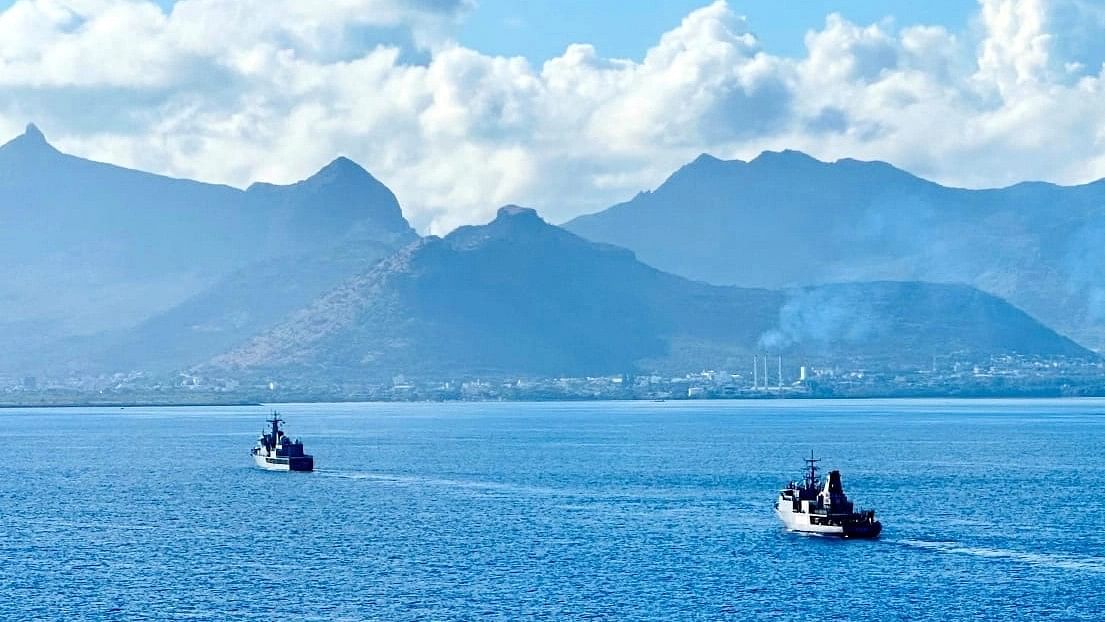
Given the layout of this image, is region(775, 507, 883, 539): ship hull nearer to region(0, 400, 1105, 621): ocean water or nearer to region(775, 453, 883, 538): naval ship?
region(775, 453, 883, 538): naval ship

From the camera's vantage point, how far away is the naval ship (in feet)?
494

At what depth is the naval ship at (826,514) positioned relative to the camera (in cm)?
15062

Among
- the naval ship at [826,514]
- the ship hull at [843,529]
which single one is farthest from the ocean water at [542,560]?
the naval ship at [826,514]

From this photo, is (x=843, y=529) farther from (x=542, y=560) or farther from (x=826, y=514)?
(x=542, y=560)

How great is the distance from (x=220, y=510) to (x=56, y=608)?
62.0 meters

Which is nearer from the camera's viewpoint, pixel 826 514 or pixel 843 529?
pixel 843 529

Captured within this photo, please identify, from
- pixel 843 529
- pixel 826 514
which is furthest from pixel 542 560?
pixel 826 514

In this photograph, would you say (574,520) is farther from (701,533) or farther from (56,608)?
(56,608)

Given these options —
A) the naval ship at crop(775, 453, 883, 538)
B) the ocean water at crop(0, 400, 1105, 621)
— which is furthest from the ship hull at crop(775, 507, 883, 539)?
the ocean water at crop(0, 400, 1105, 621)

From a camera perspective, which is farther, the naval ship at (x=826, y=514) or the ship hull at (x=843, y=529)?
the naval ship at (x=826, y=514)

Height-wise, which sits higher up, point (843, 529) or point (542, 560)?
point (843, 529)

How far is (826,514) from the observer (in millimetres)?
153375

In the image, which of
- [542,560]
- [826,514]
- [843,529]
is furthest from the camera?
[826,514]

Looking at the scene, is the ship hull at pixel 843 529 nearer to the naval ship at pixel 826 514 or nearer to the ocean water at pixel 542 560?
the naval ship at pixel 826 514
